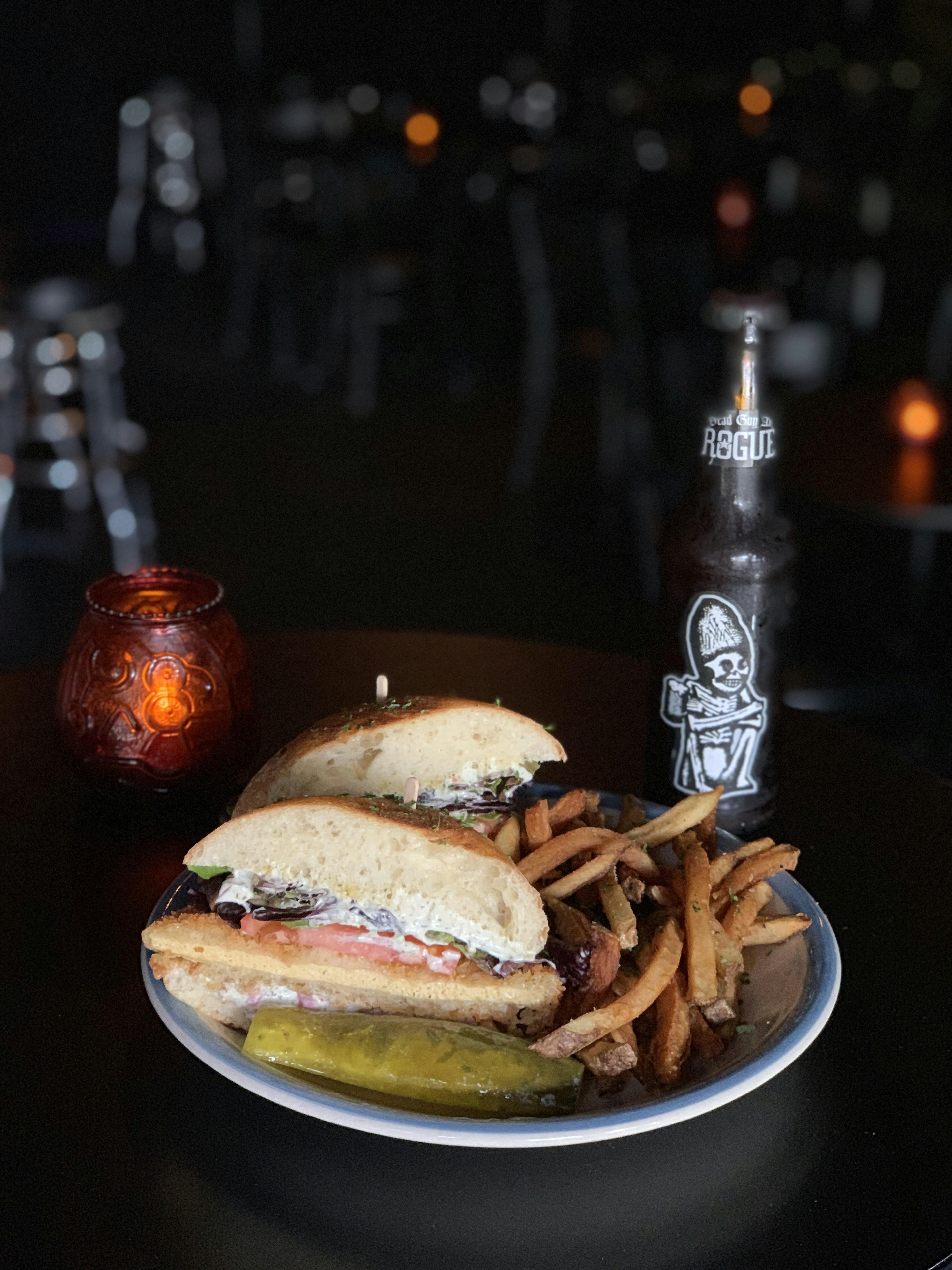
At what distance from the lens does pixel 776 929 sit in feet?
3.86

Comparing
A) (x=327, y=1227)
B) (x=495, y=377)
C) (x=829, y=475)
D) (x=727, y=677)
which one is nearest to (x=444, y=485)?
(x=495, y=377)

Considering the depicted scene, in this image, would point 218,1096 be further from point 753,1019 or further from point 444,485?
point 444,485

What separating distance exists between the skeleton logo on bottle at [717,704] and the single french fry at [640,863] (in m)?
0.17

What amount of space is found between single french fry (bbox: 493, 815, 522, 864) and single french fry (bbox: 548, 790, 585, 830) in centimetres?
4

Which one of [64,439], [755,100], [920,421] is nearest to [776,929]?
[920,421]

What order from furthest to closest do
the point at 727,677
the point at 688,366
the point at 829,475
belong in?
the point at 688,366 < the point at 829,475 < the point at 727,677

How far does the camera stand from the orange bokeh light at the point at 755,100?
25.8ft

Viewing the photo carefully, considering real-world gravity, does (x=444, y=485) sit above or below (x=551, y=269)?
below

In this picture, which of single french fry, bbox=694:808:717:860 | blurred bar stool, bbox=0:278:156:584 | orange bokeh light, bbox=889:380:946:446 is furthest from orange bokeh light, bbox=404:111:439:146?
single french fry, bbox=694:808:717:860

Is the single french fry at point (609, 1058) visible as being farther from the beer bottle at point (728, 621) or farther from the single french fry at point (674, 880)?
the beer bottle at point (728, 621)

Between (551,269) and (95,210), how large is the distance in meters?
3.76

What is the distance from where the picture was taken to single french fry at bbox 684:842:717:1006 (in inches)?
43.9

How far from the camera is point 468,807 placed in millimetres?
1310

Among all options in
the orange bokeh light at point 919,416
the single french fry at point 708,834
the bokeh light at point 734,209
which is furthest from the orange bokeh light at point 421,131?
the single french fry at point 708,834
